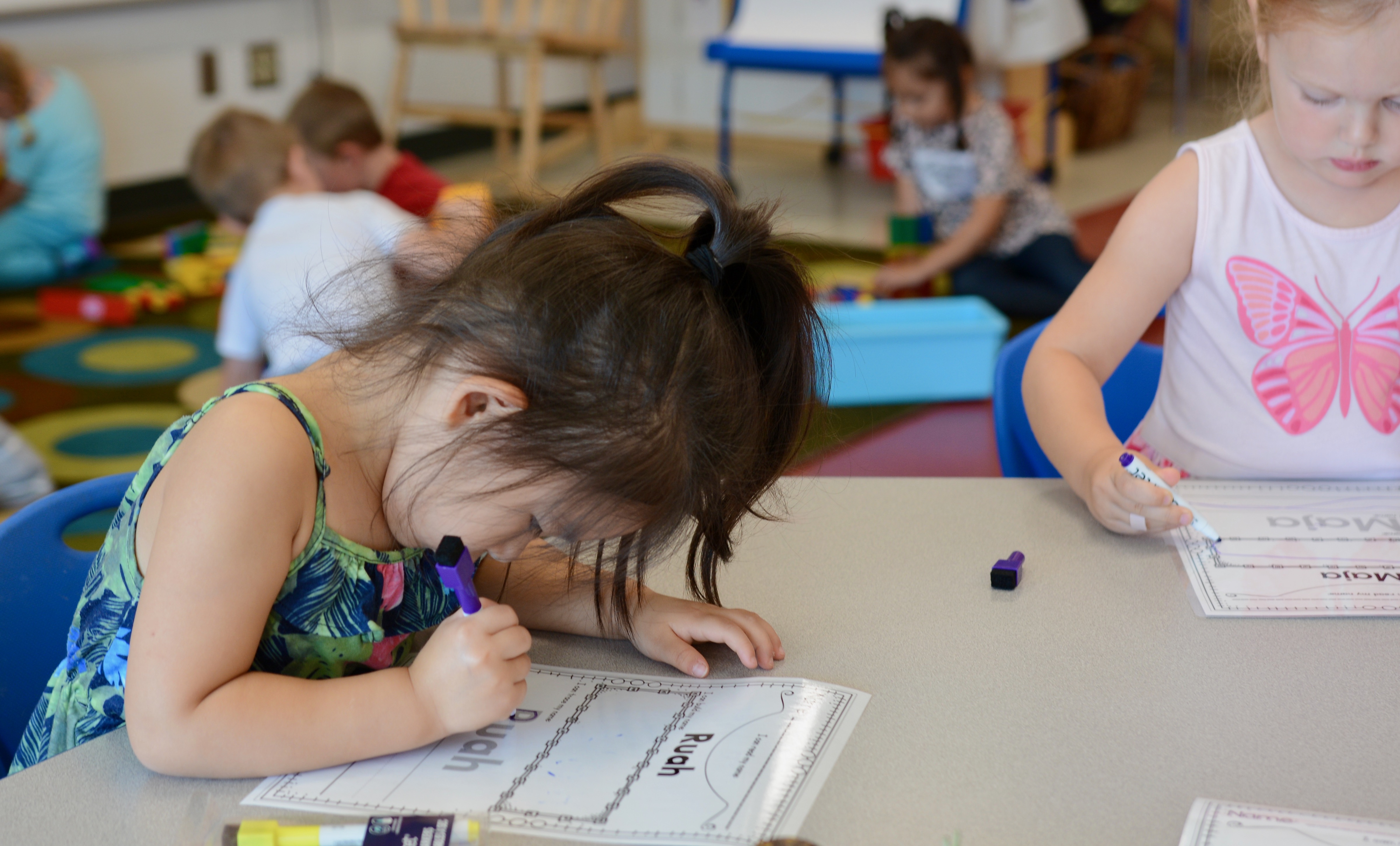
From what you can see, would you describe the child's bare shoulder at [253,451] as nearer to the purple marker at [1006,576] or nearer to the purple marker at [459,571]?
the purple marker at [459,571]

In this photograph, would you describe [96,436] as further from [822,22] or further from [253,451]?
[822,22]

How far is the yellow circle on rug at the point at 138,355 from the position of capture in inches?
108

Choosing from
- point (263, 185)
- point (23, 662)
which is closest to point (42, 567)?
point (23, 662)

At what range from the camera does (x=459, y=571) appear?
63 cm

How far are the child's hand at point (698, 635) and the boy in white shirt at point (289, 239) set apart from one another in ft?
0.84

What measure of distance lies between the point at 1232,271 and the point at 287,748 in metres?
0.82

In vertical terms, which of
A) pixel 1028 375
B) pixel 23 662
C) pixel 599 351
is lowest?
pixel 23 662

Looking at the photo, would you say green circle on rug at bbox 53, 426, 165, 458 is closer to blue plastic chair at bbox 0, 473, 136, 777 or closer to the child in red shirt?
the child in red shirt

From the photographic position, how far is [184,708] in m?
0.62

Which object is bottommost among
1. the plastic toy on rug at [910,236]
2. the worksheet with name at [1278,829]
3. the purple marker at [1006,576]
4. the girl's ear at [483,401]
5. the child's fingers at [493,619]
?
the plastic toy on rug at [910,236]

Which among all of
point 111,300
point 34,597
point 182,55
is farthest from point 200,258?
point 34,597

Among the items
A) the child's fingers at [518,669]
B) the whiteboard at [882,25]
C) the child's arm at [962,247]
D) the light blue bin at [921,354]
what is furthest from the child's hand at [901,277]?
the child's fingers at [518,669]

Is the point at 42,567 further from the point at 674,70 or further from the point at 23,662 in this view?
the point at 674,70

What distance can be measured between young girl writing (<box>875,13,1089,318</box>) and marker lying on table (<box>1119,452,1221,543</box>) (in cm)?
212
